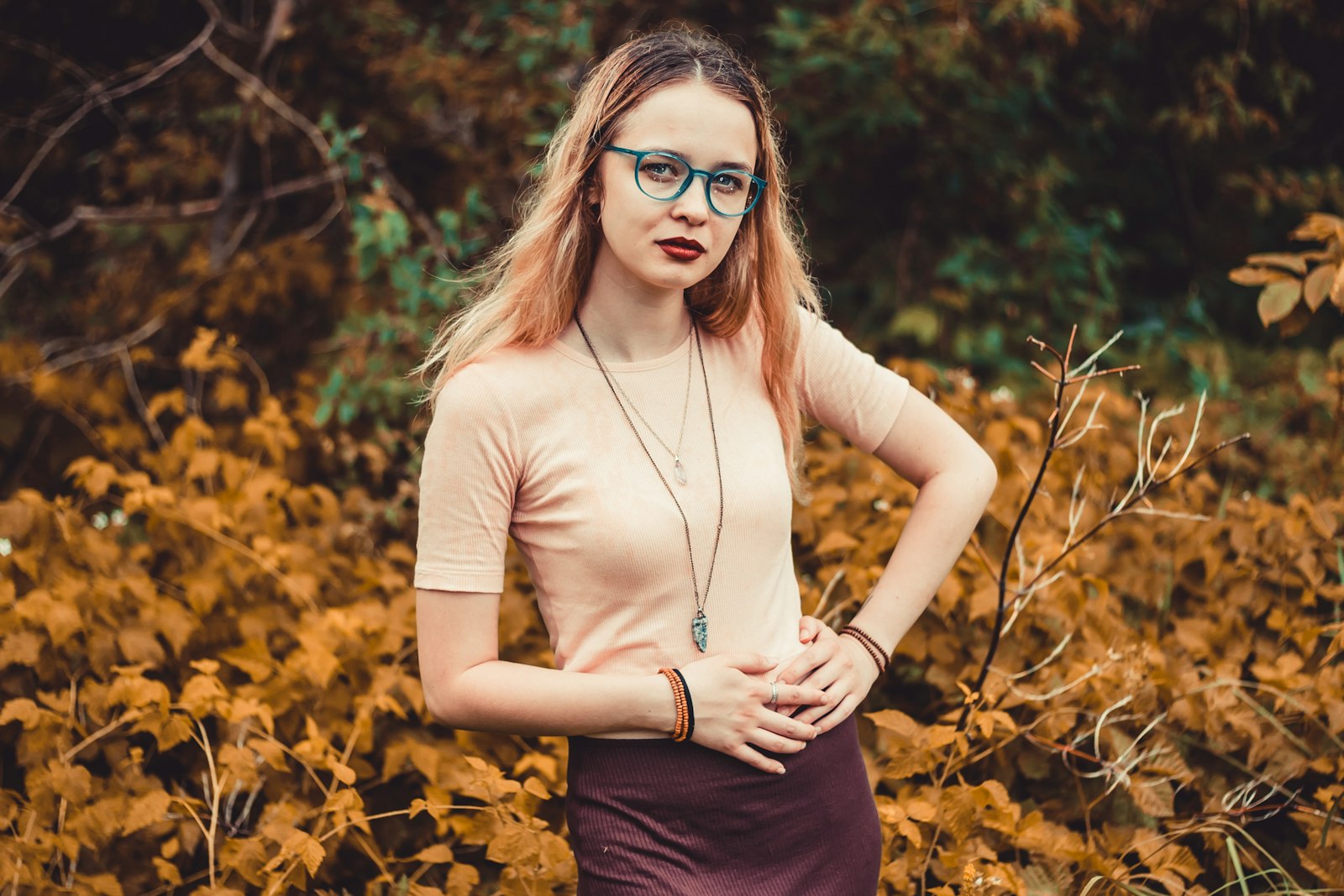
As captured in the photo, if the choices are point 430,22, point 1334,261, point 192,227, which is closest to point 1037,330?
point 1334,261

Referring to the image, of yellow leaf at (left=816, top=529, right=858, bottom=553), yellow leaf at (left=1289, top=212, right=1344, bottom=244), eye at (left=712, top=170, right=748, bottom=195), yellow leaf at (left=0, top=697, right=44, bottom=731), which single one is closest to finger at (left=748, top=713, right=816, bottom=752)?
eye at (left=712, top=170, right=748, bottom=195)

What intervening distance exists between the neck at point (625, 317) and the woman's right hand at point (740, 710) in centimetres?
49

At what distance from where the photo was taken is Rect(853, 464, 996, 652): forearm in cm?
187

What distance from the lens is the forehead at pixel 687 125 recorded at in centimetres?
158

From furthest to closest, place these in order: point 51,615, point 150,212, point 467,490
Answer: point 150,212
point 51,615
point 467,490

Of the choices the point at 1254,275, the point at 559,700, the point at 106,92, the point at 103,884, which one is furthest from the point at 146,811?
the point at 106,92

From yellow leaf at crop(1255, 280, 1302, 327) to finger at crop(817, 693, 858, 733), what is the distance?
1306 millimetres

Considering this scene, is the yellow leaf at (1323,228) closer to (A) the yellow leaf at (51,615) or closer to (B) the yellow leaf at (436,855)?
(B) the yellow leaf at (436,855)

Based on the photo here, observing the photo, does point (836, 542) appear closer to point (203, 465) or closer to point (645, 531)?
point (645, 531)

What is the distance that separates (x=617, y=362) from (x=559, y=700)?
1.68ft

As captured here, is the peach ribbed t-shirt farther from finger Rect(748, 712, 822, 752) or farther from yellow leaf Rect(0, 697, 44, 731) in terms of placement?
yellow leaf Rect(0, 697, 44, 731)

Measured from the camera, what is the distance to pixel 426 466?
155 cm

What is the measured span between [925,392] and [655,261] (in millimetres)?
1825

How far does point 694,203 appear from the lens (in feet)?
5.16
